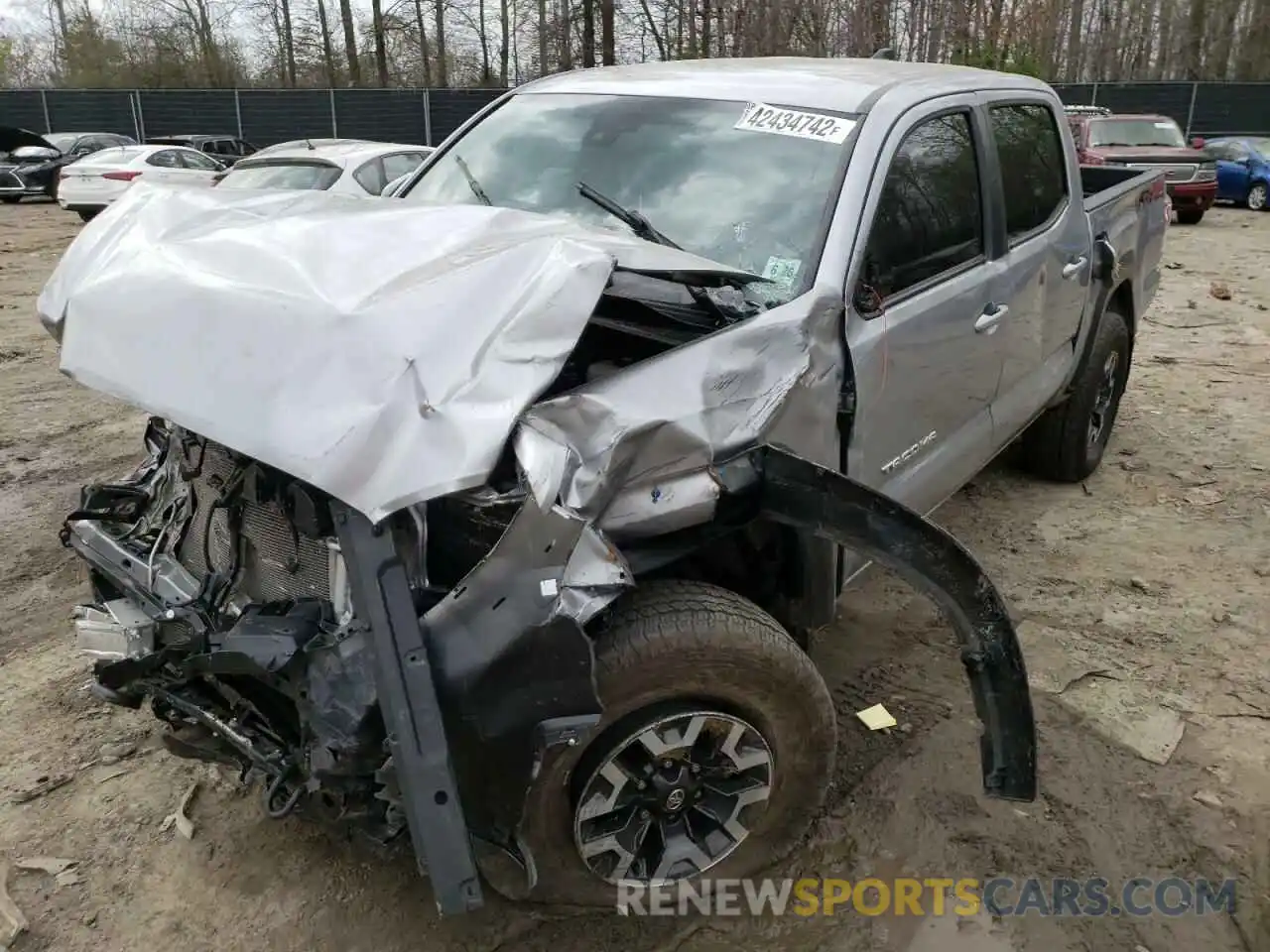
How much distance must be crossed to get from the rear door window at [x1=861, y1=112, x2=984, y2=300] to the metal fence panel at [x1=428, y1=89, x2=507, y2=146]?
84.0 feet

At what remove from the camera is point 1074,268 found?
4.26 meters

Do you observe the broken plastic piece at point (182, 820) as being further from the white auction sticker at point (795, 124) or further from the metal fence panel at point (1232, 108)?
the metal fence panel at point (1232, 108)

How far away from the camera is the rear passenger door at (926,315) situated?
2836 mm

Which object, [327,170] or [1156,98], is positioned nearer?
[327,170]

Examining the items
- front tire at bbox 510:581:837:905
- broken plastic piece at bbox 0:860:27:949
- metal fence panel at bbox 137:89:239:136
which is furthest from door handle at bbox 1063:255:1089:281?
metal fence panel at bbox 137:89:239:136

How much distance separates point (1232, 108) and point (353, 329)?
30.7 meters

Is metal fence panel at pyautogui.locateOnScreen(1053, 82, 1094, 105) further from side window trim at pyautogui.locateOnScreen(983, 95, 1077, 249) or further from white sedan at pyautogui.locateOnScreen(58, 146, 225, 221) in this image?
side window trim at pyautogui.locateOnScreen(983, 95, 1077, 249)

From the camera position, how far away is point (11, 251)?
43.9 feet

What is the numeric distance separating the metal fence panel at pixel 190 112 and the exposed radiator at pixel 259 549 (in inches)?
1130

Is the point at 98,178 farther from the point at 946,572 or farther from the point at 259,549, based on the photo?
the point at 946,572

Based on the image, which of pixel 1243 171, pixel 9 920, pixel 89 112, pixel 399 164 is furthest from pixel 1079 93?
pixel 9 920

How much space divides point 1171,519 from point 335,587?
4.27 metres

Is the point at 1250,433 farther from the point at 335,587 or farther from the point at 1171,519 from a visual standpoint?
the point at 335,587

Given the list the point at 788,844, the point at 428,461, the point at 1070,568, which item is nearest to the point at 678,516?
the point at 428,461
